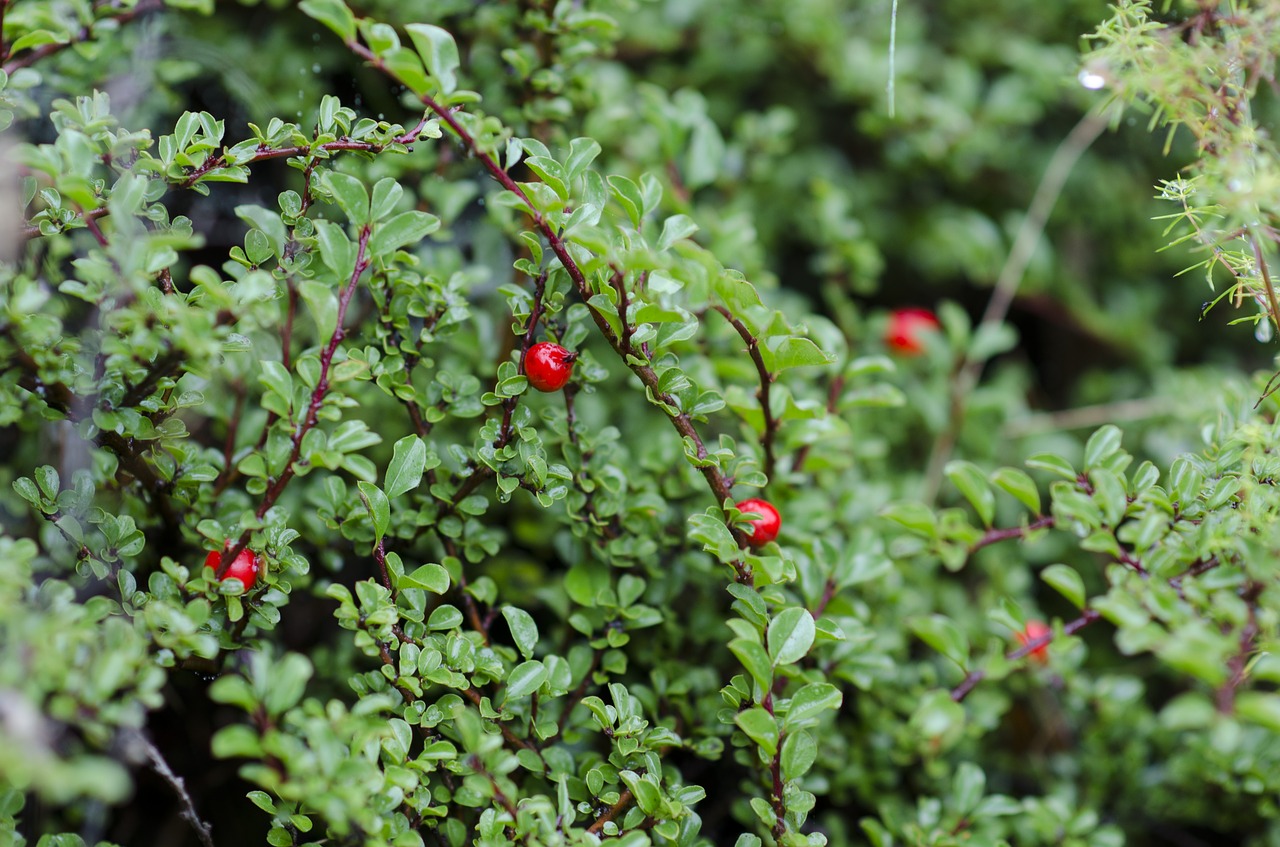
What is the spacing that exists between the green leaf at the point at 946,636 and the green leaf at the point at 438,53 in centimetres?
82

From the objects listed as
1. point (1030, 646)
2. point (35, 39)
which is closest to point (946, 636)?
point (1030, 646)

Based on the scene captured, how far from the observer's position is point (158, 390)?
88 centimetres

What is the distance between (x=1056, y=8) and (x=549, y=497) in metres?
1.68

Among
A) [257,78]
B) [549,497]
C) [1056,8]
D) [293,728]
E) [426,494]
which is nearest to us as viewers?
[293,728]

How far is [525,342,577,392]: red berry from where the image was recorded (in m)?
0.95

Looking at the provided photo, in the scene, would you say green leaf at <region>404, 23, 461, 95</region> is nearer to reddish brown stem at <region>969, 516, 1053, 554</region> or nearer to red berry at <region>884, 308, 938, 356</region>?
reddish brown stem at <region>969, 516, 1053, 554</region>

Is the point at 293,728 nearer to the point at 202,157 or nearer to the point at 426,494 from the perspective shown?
the point at 426,494

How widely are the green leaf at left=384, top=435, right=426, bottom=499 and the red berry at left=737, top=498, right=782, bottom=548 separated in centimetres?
33

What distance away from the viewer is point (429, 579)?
0.89 metres

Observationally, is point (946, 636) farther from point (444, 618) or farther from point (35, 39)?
point (35, 39)

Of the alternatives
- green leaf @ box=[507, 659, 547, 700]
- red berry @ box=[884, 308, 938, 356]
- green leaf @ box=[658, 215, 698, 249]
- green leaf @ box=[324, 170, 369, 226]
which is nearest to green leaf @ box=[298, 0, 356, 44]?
green leaf @ box=[324, 170, 369, 226]

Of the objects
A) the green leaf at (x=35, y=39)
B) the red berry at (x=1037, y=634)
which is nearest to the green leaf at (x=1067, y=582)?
the red berry at (x=1037, y=634)

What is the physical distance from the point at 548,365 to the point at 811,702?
0.43m

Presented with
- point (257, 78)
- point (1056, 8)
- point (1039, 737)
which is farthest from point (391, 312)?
point (1056, 8)
